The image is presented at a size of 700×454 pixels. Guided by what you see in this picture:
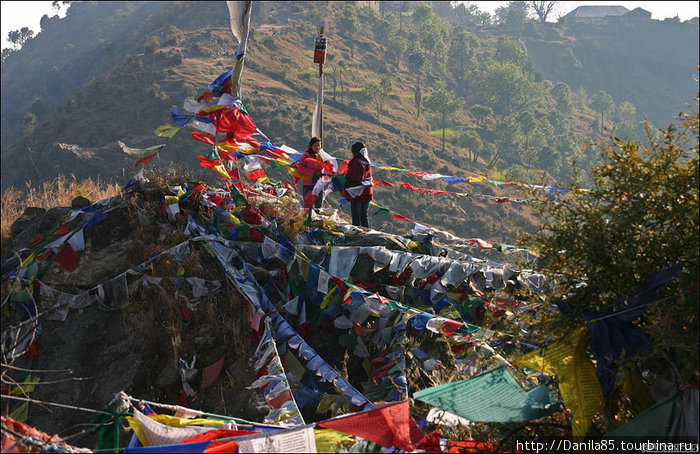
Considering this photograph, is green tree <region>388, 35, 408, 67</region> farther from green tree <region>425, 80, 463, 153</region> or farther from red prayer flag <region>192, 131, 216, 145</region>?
red prayer flag <region>192, 131, 216, 145</region>

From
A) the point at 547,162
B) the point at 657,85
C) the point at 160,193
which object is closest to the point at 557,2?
the point at 657,85

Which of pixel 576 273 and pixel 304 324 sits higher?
A: pixel 576 273

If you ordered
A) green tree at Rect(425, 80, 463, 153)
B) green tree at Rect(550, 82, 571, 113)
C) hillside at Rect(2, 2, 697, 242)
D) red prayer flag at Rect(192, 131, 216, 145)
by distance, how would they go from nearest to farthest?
red prayer flag at Rect(192, 131, 216, 145), hillside at Rect(2, 2, 697, 242), green tree at Rect(425, 80, 463, 153), green tree at Rect(550, 82, 571, 113)

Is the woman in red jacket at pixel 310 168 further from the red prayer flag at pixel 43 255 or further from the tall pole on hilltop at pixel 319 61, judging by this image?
the red prayer flag at pixel 43 255

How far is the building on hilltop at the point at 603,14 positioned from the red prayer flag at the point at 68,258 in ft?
396

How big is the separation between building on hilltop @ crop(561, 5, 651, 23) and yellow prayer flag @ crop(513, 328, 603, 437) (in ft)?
399

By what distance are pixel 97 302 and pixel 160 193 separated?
1961 millimetres

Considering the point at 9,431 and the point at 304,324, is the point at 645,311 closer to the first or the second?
the point at 304,324

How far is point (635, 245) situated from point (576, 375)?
1.08m

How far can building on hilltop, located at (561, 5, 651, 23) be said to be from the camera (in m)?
107

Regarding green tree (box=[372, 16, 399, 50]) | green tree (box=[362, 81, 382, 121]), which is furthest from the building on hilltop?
green tree (box=[362, 81, 382, 121])

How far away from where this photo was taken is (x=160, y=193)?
8.16 meters

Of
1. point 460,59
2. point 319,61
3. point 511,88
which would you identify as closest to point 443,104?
point 511,88

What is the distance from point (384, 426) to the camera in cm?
370
